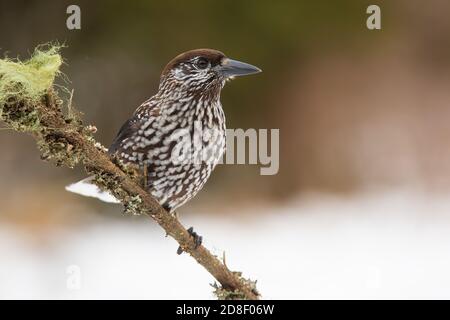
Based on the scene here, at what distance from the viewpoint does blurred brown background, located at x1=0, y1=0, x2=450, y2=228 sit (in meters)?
5.54

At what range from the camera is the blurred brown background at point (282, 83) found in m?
5.54

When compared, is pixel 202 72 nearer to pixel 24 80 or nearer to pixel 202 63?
pixel 202 63

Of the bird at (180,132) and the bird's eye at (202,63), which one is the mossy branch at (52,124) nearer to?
the bird at (180,132)

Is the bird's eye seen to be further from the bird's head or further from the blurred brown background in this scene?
the blurred brown background

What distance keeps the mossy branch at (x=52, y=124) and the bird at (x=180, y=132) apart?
1.34 feet

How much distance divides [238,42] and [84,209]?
1.86 metres

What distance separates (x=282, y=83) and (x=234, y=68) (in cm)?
291

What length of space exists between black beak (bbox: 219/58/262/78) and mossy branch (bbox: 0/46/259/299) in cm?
→ 79

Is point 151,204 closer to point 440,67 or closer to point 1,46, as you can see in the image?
point 1,46

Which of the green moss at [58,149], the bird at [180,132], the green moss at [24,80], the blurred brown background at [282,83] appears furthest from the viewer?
the blurred brown background at [282,83]

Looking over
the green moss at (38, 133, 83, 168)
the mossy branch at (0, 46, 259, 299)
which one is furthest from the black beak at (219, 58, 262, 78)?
the green moss at (38, 133, 83, 168)

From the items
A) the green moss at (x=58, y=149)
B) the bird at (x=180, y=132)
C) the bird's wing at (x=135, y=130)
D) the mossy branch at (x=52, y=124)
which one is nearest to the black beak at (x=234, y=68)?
the bird at (x=180, y=132)

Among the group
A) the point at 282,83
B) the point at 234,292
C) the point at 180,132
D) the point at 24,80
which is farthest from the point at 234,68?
the point at 282,83

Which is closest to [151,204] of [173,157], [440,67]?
[173,157]
